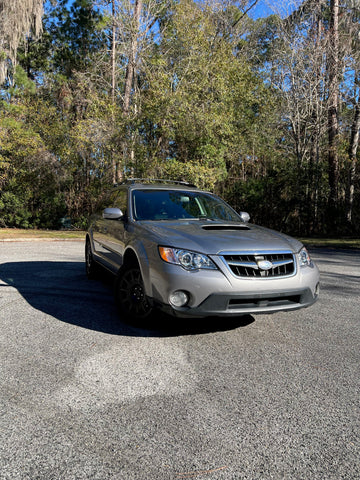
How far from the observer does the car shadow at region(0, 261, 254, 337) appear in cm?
446

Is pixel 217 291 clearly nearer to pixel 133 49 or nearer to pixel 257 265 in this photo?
pixel 257 265

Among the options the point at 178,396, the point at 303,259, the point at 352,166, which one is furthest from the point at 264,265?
the point at 352,166

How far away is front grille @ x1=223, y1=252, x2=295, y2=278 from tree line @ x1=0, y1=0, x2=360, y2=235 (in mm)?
13973

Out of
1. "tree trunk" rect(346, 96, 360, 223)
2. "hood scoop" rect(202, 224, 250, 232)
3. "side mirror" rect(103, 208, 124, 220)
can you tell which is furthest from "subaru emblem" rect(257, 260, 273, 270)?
"tree trunk" rect(346, 96, 360, 223)

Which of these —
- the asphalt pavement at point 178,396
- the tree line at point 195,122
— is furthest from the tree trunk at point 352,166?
the asphalt pavement at point 178,396

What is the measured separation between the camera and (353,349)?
3936 millimetres

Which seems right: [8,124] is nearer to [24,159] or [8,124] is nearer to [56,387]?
[24,159]

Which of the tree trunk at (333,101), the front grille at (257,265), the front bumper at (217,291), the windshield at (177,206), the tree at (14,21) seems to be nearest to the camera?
the front bumper at (217,291)

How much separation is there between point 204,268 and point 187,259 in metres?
0.19

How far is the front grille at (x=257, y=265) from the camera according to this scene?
3.79 m

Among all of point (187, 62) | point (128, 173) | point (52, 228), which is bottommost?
point (52, 228)

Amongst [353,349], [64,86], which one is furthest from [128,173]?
[353,349]

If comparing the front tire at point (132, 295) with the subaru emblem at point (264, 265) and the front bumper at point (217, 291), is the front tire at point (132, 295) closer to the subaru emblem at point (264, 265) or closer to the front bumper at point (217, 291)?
the front bumper at point (217, 291)

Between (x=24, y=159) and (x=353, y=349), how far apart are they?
1961 cm
